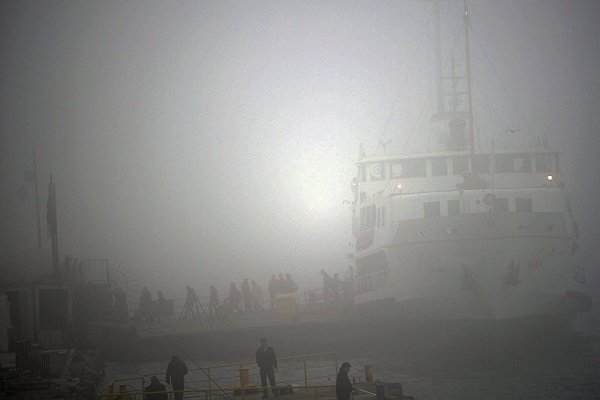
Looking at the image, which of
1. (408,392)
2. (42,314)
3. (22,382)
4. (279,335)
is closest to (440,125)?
(279,335)

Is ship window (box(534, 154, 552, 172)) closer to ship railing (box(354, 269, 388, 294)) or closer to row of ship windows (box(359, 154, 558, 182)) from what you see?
row of ship windows (box(359, 154, 558, 182))

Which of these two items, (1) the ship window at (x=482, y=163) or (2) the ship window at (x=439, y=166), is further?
(2) the ship window at (x=439, y=166)

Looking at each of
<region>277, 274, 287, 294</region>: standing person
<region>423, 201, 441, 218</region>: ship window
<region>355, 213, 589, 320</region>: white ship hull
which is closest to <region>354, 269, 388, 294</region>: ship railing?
<region>355, 213, 589, 320</region>: white ship hull

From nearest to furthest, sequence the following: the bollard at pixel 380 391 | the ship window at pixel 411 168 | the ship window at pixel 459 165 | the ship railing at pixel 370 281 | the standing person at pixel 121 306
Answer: the bollard at pixel 380 391 < the ship railing at pixel 370 281 < the ship window at pixel 459 165 < the ship window at pixel 411 168 < the standing person at pixel 121 306

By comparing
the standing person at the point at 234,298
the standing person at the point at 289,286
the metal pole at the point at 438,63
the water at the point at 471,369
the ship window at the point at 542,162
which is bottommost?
the water at the point at 471,369

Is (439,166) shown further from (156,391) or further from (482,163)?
(156,391)

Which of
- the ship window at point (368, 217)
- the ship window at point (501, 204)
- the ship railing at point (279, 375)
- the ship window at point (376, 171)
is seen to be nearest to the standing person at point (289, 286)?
the ship window at point (368, 217)

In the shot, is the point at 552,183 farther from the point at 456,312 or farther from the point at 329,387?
the point at 329,387

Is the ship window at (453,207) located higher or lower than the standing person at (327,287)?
higher

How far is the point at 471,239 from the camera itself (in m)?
27.8

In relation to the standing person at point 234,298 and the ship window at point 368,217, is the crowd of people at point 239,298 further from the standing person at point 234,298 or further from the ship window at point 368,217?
the ship window at point 368,217

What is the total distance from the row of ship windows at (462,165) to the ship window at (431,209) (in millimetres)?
2849

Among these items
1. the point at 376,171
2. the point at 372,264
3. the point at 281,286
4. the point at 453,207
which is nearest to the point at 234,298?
the point at 281,286

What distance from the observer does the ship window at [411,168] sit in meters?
33.3
